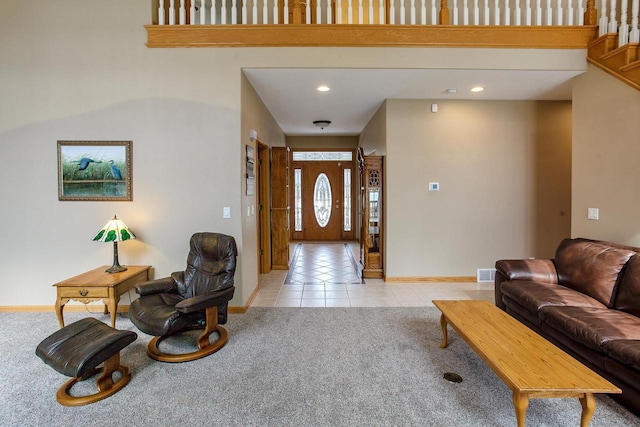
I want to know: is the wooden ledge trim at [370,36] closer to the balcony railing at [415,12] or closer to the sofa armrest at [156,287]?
the balcony railing at [415,12]

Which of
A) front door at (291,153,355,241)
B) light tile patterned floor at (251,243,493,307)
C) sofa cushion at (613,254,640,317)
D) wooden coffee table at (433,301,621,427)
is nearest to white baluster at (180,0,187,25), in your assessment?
light tile patterned floor at (251,243,493,307)

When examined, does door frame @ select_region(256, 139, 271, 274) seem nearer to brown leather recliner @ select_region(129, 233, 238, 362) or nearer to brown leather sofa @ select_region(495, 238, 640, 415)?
brown leather recliner @ select_region(129, 233, 238, 362)

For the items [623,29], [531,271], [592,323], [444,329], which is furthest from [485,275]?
[623,29]

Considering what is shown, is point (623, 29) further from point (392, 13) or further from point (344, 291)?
point (344, 291)

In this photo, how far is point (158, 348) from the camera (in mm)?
2789

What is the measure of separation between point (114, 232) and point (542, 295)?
409cm

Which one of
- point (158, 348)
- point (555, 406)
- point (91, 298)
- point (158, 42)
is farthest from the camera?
point (158, 42)

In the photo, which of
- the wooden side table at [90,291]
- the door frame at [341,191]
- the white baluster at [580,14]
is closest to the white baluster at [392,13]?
the white baluster at [580,14]

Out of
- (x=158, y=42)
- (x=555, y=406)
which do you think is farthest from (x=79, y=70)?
(x=555, y=406)

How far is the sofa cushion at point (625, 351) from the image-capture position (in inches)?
73.4

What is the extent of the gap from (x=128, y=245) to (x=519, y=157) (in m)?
5.36

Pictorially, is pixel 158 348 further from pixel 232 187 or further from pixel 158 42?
pixel 158 42

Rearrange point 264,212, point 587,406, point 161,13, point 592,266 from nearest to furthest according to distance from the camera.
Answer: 1. point 587,406
2. point 592,266
3. point 161,13
4. point 264,212

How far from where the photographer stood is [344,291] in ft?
14.8
